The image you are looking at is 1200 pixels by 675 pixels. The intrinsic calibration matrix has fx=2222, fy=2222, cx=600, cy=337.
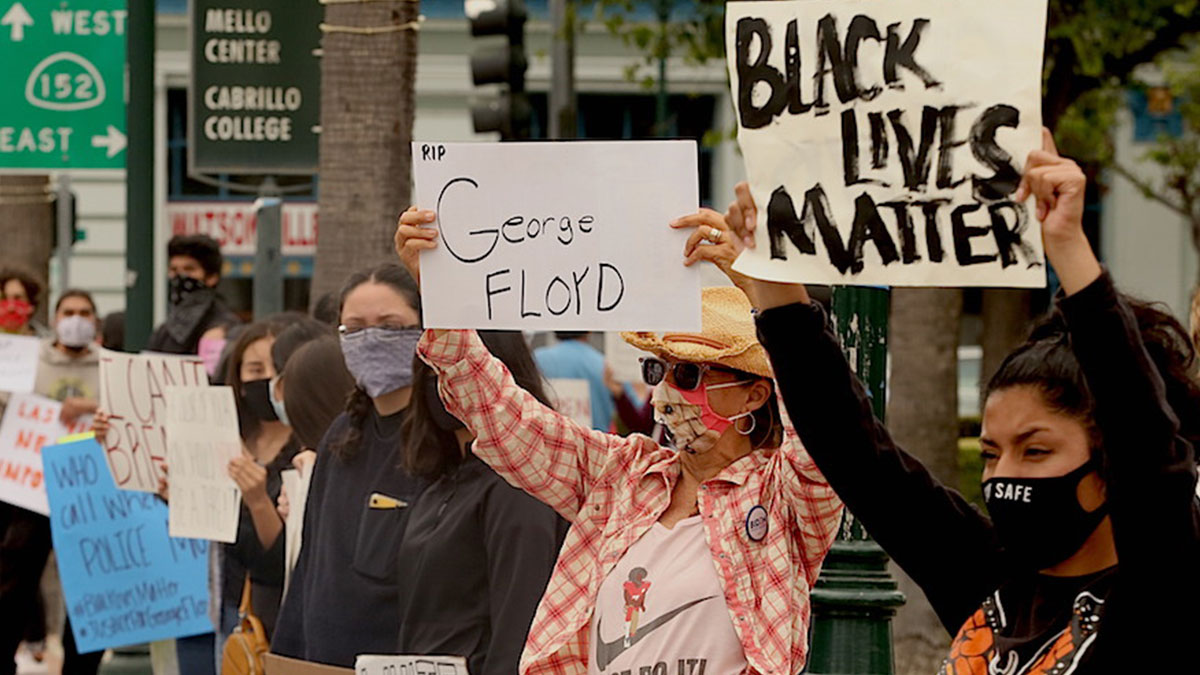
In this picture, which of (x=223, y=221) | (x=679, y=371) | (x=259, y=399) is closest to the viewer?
(x=679, y=371)

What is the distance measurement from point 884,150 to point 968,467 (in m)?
13.9

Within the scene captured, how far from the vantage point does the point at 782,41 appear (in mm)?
3314

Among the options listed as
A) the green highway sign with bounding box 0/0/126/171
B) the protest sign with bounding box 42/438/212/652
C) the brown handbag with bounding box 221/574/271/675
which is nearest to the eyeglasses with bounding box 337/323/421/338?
the brown handbag with bounding box 221/574/271/675

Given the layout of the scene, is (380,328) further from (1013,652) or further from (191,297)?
(191,297)

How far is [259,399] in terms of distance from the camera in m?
7.33

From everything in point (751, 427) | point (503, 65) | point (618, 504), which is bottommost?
point (618, 504)

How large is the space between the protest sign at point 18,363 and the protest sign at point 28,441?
0.19ft

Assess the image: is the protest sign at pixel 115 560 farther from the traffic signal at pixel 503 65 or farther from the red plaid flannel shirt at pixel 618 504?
the traffic signal at pixel 503 65

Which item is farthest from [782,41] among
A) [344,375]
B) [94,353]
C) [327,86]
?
[94,353]

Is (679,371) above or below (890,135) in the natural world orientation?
below

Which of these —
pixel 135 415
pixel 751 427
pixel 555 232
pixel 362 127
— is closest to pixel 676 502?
pixel 751 427

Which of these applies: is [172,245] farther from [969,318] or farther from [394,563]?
[969,318]

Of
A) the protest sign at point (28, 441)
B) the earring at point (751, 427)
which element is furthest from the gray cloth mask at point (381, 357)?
the protest sign at point (28, 441)

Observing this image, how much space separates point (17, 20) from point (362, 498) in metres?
6.21
